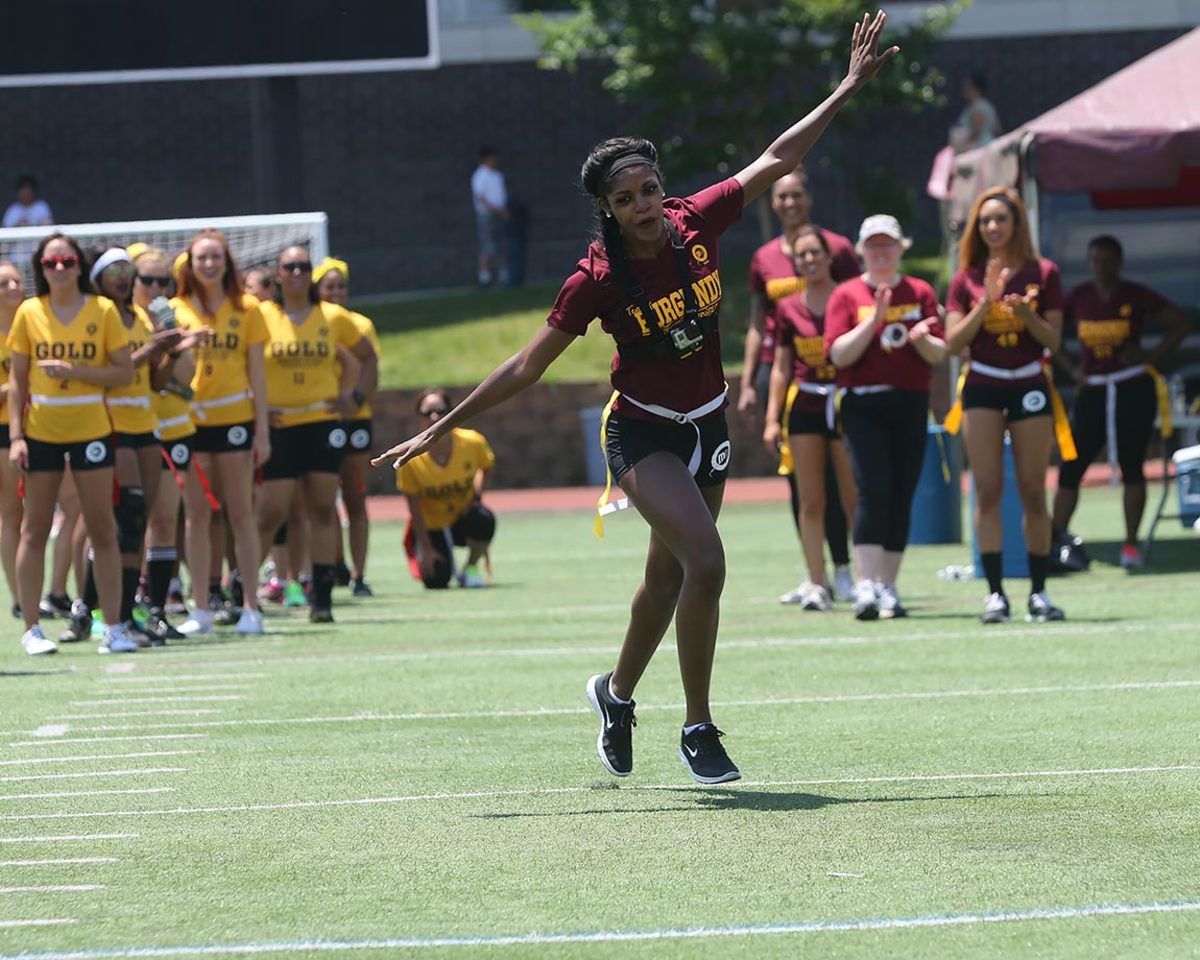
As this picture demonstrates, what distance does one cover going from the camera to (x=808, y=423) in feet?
40.3

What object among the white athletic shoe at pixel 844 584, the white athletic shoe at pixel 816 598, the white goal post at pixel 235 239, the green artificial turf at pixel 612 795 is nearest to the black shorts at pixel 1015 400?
the green artificial turf at pixel 612 795

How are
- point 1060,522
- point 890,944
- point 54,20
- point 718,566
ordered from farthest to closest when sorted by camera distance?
point 54,20 → point 1060,522 → point 718,566 → point 890,944

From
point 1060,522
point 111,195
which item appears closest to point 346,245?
point 111,195

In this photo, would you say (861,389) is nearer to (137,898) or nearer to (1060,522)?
(1060,522)

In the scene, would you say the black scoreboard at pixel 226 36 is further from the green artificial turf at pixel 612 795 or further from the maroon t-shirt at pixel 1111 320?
the green artificial turf at pixel 612 795

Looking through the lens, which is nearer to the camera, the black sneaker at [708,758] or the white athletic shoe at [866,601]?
the black sneaker at [708,758]

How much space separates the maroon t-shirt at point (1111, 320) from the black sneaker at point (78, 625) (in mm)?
6856

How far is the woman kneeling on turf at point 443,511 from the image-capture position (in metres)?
15.4

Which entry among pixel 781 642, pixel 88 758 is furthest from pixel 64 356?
pixel 781 642

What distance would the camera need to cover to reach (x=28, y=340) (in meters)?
10.8

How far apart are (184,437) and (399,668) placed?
99.9 inches

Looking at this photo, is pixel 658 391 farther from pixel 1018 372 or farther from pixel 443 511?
pixel 443 511

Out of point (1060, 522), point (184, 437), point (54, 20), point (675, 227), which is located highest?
point (54, 20)

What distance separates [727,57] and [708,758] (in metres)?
24.4
